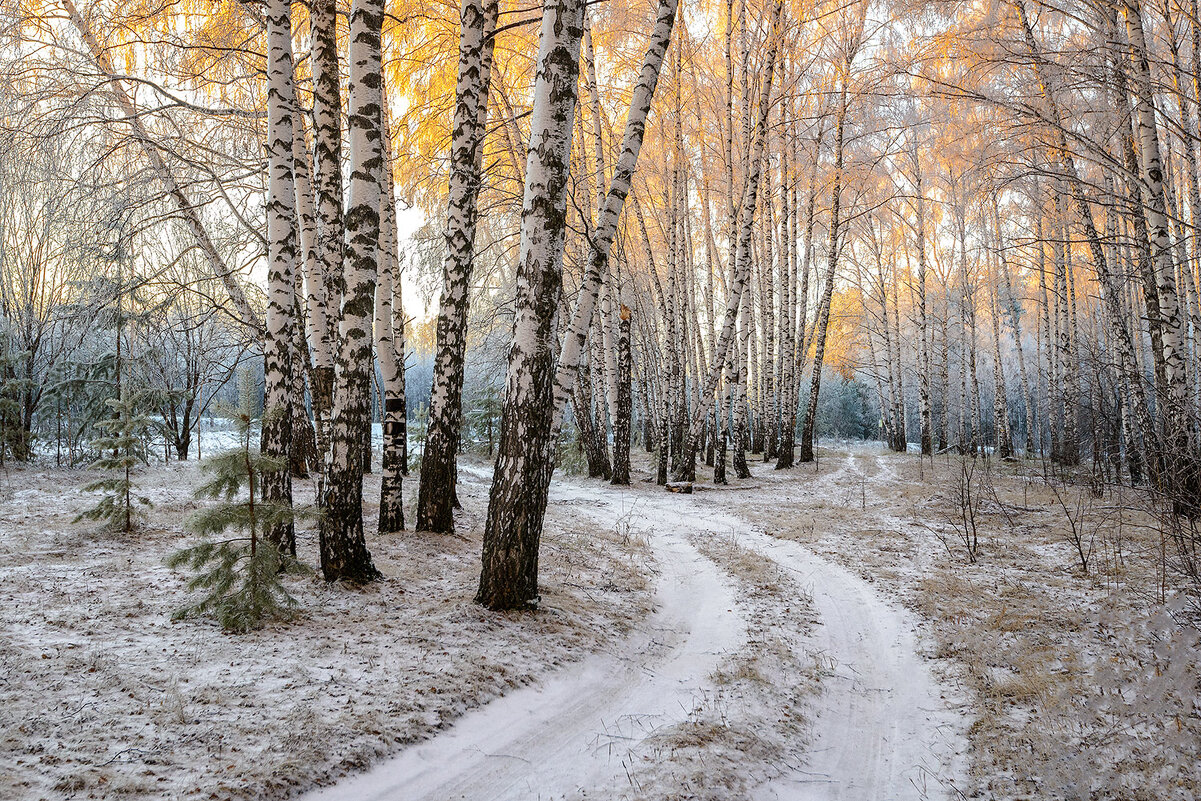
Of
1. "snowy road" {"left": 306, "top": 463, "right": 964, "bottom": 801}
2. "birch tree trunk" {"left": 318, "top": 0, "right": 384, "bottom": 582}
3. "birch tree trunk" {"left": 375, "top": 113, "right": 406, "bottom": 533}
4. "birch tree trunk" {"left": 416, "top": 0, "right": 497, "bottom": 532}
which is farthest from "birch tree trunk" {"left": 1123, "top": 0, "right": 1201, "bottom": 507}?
"birch tree trunk" {"left": 375, "top": 113, "right": 406, "bottom": 533}

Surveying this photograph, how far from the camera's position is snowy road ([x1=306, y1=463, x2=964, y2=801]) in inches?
110

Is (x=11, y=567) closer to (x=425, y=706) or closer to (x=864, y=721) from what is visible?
(x=425, y=706)

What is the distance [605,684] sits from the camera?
3.89 m

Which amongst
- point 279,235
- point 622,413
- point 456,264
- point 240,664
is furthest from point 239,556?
point 622,413

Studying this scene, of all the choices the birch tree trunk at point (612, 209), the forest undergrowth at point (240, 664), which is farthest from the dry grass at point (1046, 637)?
the birch tree trunk at point (612, 209)

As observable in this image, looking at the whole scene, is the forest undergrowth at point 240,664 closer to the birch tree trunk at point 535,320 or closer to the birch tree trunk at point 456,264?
the birch tree trunk at point 535,320

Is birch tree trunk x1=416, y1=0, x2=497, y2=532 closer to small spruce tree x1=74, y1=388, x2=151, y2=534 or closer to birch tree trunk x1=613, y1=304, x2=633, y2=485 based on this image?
small spruce tree x1=74, y1=388, x2=151, y2=534

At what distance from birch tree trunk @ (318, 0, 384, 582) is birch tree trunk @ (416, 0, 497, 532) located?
4.80ft

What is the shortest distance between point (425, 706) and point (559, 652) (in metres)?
1.14

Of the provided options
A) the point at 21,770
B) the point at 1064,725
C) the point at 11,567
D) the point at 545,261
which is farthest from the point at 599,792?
the point at 11,567

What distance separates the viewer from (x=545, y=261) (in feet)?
14.7

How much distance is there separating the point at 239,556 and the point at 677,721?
10.0 feet

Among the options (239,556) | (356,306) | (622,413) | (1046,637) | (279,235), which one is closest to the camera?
(239,556)

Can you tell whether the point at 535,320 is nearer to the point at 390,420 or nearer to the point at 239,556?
the point at 239,556
